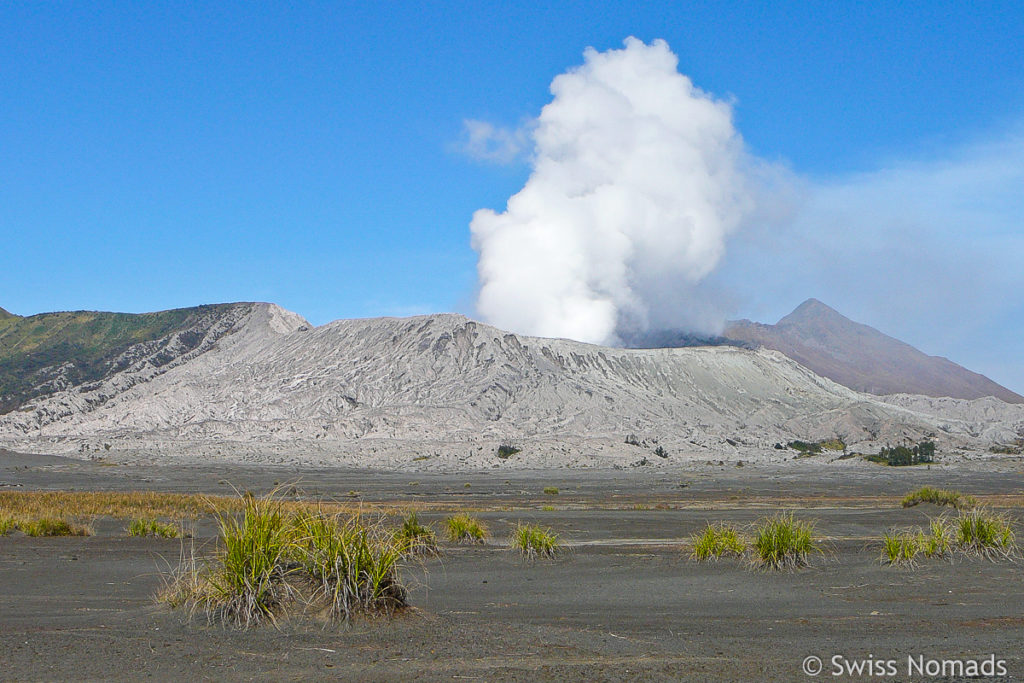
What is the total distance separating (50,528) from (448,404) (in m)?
64.2

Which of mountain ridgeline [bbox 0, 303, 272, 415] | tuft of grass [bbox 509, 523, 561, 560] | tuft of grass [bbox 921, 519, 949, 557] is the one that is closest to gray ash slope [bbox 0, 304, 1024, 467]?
mountain ridgeline [bbox 0, 303, 272, 415]

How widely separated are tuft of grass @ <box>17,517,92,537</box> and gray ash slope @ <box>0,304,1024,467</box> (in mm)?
45882

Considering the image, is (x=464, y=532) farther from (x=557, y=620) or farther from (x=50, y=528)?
(x=50, y=528)

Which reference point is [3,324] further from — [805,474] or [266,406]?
[805,474]

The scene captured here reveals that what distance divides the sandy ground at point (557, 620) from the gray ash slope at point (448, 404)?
49236 mm

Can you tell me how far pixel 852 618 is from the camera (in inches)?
383

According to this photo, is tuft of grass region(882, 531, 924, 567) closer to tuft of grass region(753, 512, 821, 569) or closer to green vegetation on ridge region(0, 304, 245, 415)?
tuft of grass region(753, 512, 821, 569)

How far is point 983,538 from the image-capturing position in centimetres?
1412

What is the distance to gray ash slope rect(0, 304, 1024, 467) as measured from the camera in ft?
237

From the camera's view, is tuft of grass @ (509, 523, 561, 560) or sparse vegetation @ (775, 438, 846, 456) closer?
tuft of grass @ (509, 523, 561, 560)

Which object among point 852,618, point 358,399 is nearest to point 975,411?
point 358,399

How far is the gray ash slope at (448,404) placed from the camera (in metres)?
72.2

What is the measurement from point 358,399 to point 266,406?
827 cm

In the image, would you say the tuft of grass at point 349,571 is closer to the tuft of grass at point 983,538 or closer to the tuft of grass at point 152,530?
the tuft of grass at point 983,538
